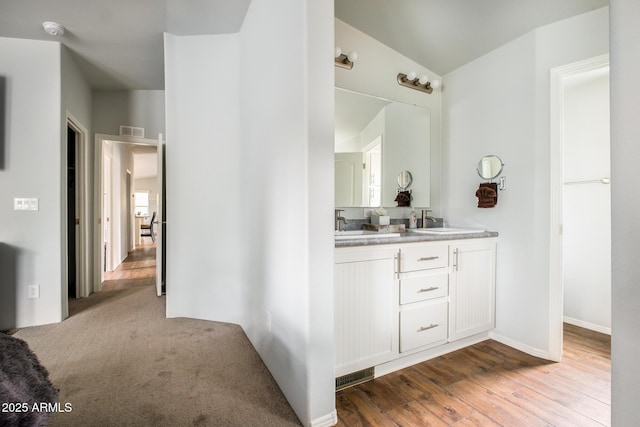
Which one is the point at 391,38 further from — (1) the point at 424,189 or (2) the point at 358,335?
(2) the point at 358,335

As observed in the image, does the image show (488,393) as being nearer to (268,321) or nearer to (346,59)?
(268,321)

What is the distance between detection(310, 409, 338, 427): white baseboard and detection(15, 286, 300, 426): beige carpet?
0.11 m

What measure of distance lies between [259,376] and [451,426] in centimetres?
112

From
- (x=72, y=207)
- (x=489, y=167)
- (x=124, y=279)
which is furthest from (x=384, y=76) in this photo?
(x=124, y=279)

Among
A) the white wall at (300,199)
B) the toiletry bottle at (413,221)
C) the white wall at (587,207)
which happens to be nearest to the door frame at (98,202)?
the white wall at (300,199)

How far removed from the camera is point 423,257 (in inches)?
76.9

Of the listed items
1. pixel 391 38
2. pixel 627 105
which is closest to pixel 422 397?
pixel 627 105

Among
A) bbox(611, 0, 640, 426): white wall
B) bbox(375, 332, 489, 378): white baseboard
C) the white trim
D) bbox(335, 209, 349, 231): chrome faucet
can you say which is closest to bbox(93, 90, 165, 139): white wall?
bbox(335, 209, 349, 231): chrome faucet

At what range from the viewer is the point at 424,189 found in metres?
2.83

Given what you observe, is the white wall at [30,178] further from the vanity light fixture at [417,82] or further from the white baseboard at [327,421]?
the vanity light fixture at [417,82]

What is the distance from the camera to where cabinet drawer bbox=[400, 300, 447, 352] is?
1876 millimetres

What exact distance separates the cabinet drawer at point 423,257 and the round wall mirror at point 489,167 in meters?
0.87

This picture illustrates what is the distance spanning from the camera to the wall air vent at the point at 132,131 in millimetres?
3746

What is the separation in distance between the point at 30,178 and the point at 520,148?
4.20 m
